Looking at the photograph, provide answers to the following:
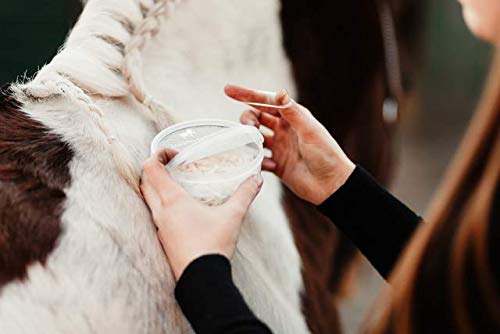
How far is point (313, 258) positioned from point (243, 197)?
0.32m

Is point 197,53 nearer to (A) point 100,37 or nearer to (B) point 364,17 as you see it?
(A) point 100,37

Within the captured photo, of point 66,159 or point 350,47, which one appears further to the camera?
point 350,47

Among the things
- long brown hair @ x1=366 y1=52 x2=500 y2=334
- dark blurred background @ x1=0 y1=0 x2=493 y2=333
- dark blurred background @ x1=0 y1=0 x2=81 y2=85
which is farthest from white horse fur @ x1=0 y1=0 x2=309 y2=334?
dark blurred background @ x1=0 y1=0 x2=493 y2=333

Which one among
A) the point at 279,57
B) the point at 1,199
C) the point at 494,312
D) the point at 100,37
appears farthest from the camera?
the point at 279,57

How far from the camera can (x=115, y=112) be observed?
67 cm

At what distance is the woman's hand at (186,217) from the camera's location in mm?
564

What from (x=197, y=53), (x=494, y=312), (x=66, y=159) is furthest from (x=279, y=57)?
(x=494, y=312)

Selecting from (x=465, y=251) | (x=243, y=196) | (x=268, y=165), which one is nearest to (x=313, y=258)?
(x=268, y=165)

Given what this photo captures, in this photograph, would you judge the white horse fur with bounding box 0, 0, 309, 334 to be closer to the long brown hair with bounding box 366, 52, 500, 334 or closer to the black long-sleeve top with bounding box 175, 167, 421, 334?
the black long-sleeve top with bounding box 175, 167, 421, 334

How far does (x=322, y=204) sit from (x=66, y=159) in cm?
25

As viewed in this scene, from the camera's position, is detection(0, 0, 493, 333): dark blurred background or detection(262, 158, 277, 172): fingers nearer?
detection(262, 158, 277, 172): fingers

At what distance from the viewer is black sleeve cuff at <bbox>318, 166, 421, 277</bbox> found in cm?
69

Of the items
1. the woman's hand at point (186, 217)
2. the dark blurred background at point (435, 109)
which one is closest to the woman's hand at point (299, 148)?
the woman's hand at point (186, 217)

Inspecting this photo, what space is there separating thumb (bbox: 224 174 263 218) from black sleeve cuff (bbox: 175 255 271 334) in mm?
51
